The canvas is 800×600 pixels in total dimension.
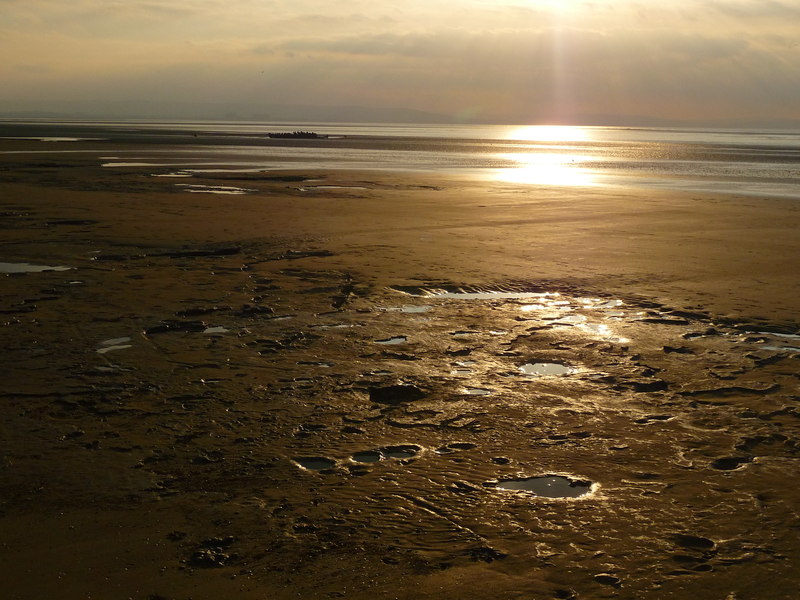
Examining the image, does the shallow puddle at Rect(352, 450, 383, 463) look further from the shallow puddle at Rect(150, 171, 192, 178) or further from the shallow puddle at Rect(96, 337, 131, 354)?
the shallow puddle at Rect(150, 171, 192, 178)

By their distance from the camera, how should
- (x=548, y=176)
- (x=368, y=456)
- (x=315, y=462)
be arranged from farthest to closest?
1. (x=548, y=176)
2. (x=368, y=456)
3. (x=315, y=462)

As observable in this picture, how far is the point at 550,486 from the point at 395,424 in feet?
4.60

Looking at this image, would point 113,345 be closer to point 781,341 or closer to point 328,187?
point 781,341

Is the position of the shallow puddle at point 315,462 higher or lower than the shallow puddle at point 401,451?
lower

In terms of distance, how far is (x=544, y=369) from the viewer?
7465 mm

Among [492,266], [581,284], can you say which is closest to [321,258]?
[492,266]

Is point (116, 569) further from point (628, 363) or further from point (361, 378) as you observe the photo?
point (628, 363)

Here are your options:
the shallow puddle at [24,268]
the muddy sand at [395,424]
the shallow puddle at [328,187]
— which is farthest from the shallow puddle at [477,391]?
the shallow puddle at [328,187]

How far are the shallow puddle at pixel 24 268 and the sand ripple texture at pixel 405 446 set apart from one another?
1916 mm

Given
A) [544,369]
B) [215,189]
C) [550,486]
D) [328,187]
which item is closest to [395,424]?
[550,486]

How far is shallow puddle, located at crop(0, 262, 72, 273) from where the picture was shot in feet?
37.6

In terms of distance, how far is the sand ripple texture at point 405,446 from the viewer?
4.17 metres

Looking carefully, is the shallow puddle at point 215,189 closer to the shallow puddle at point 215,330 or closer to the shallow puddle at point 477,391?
the shallow puddle at point 215,330

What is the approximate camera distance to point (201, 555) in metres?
4.23
